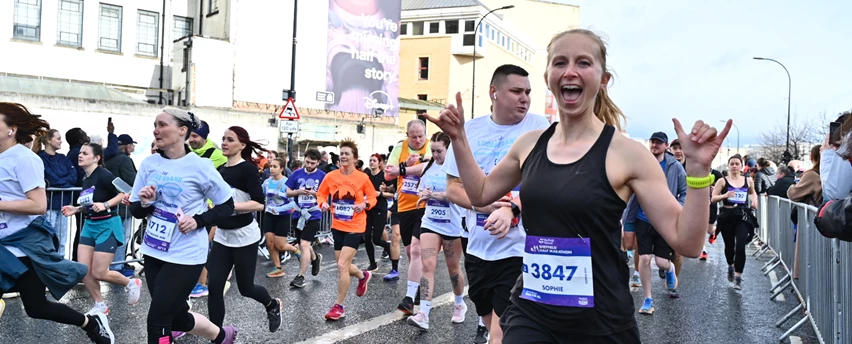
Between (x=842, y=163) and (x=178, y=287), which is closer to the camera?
(x=842, y=163)

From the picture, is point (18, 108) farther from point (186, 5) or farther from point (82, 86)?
point (186, 5)

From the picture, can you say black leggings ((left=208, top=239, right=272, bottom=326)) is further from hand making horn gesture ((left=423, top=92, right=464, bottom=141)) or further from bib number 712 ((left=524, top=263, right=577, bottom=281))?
bib number 712 ((left=524, top=263, right=577, bottom=281))

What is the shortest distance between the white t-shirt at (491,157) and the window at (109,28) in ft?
113

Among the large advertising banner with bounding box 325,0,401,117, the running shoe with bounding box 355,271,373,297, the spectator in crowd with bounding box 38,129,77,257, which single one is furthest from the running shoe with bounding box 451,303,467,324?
the large advertising banner with bounding box 325,0,401,117

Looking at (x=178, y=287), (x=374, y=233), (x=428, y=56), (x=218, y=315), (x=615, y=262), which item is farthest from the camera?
(x=428, y=56)

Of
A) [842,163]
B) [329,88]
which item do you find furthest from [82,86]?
[842,163]

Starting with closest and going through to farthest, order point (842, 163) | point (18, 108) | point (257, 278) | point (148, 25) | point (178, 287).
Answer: point (842, 163)
point (178, 287)
point (18, 108)
point (257, 278)
point (148, 25)

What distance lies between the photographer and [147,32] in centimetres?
3675

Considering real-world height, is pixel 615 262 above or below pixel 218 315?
above

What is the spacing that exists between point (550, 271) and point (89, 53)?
36.3 meters

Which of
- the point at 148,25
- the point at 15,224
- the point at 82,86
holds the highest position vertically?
the point at 148,25

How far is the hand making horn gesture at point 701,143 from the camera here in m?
2.25

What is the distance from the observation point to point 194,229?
16.1ft

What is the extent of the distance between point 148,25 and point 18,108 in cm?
3438
